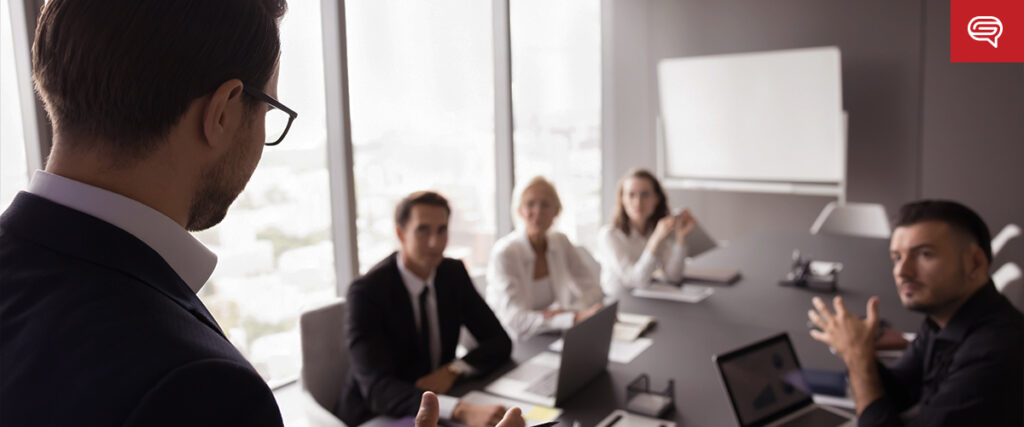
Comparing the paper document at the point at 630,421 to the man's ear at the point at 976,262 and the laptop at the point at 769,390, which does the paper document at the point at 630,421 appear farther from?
the man's ear at the point at 976,262

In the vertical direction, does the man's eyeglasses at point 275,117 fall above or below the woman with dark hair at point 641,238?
above

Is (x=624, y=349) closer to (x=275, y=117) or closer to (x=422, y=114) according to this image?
(x=275, y=117)

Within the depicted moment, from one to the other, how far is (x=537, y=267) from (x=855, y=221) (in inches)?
126

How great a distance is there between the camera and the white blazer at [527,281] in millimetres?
3082

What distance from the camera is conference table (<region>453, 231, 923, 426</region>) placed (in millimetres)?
2064

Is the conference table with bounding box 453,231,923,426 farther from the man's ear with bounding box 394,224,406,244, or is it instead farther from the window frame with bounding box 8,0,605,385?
the window frame with bounding box 8,0,605,385

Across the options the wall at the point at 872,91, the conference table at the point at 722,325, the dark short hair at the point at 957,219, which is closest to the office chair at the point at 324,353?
the conference table at the point at 722,325

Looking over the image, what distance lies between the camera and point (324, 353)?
256cm

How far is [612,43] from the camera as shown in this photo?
24.8 feet

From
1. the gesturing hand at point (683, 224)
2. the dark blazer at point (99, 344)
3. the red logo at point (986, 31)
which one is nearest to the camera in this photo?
the dark blazer at point (99, 344)

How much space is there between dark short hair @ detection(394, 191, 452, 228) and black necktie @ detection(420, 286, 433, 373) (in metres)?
0.28

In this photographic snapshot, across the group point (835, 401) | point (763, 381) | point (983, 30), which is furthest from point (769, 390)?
point (983, 30)

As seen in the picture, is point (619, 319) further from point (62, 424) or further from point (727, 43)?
point (727, 43)

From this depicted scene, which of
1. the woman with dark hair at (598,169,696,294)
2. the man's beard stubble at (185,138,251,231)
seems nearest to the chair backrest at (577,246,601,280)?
the woman with dark hair at (598,169,696,294)
